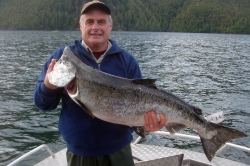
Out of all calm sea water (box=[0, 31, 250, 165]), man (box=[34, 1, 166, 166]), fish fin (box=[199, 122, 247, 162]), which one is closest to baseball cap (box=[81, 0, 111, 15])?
man (box=[34, 1, 166, 166])

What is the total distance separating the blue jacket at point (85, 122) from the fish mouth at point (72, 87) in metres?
0.15

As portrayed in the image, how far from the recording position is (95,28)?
154 inches

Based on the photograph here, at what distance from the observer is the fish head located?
140 inches

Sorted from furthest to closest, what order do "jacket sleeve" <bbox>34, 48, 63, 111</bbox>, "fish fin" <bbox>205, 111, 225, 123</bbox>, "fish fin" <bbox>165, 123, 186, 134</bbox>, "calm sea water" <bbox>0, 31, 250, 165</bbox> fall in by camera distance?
1. "calm sea water" <bbox>0, 31, 250, 165</bbox>
2. "fish fin" <bbox>205, 111, 225, 123</bbox>
3. "fish fin" <bbox>165, 123, 186, 134</bbox>
4. "jacket sleeve" <bbox>34, 48, 63, 111</bbox>

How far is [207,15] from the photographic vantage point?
18350 cm

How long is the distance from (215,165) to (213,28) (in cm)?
17321

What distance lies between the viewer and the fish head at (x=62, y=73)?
11.7 feet

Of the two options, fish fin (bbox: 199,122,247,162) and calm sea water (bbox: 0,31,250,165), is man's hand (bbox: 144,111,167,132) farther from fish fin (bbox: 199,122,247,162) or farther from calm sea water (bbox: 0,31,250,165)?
calm sea water (bbox: 0,31,250,165)

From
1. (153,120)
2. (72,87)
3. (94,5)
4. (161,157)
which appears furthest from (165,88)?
(72,87)

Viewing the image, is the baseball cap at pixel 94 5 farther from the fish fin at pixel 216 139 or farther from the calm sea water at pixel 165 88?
the calm sea water at pixel 165 88

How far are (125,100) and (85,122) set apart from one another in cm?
62

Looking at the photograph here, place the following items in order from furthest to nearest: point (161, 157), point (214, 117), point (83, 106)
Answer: point (161, 157) → point (214, 117) → point (83, 106)

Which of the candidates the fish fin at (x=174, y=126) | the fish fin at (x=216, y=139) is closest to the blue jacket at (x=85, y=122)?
the fish fin at (x=174, y=126)

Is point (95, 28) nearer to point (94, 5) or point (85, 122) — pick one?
point (94, 5)
